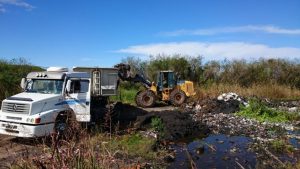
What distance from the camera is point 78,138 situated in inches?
180

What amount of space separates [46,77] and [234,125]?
860 cm

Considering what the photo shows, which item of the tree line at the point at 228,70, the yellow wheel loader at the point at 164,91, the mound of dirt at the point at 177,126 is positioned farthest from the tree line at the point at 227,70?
the mound of dirt at the point at 177,126

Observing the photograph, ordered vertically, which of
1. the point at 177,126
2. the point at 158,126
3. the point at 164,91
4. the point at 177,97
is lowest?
the point at 177,126

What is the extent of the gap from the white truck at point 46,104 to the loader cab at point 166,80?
9315 mm

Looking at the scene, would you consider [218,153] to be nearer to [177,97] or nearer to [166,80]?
[177,97]

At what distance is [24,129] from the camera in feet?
40.1

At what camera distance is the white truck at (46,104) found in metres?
12.3

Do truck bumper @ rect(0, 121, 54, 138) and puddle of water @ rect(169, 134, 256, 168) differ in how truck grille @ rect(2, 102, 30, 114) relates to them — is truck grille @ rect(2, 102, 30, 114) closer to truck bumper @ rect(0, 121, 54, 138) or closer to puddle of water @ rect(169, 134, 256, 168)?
truck bumper @ rect(0, 121, 54, 138)

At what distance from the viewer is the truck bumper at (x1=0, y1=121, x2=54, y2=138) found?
1211 centimetres

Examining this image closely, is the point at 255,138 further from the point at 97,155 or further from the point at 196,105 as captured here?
the point at 97,155

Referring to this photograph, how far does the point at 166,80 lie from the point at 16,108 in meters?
13.4

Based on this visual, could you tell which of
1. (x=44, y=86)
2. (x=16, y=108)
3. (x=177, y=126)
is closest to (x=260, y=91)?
(x=177, y=126)

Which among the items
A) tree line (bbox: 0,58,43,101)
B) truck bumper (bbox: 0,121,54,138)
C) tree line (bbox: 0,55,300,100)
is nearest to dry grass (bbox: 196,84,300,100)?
tree line (bbox: 0,55,300,100)

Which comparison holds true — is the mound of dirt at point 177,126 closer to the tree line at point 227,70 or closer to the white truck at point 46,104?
the white truck at point 46,104
